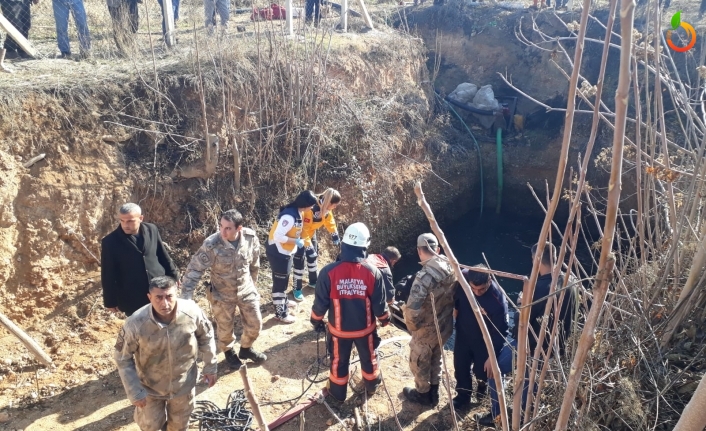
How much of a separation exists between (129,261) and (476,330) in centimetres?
291

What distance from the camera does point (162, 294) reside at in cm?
329

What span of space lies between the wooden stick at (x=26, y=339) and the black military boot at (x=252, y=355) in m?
1.73

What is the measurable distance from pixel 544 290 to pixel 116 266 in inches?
133

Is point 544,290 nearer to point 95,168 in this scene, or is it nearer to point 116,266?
point 116,266

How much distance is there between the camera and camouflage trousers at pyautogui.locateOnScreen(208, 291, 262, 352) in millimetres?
4828

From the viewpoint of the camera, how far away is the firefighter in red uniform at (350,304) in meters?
4.21

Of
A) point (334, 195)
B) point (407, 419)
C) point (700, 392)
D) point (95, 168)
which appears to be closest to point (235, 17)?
point (95, 168)

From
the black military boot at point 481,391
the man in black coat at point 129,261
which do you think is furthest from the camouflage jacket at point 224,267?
the black military boot at point 481,391

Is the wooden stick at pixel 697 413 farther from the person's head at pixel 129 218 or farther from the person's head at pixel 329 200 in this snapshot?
the person's head at pixel 329 200

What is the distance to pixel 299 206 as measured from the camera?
568 cm

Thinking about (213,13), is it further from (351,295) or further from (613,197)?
(613,197)

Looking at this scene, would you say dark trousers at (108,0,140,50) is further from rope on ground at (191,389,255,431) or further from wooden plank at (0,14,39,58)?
rope on ground at (191,389,255,431)

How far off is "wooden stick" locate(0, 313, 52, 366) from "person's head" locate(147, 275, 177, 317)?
1582 mm

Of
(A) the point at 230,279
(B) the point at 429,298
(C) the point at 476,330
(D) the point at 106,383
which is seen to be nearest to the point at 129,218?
(A) the point at 230,279
